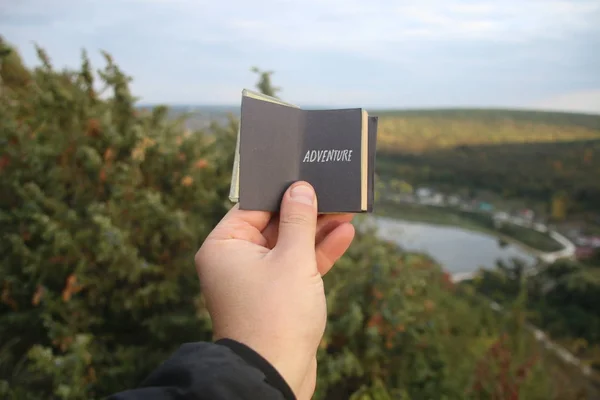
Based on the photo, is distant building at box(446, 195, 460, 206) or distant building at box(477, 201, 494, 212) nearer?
distant building at box(477, 201, 494, 212)

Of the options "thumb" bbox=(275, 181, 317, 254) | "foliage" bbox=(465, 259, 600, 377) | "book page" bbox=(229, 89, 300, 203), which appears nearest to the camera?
"thumb" bbox=(275, 181, 317, 254)

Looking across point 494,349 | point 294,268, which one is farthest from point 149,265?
point 494,349

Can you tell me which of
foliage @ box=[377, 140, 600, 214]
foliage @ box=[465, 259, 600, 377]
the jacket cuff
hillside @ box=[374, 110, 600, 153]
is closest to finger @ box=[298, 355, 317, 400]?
the jacket cuff

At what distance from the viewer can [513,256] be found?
1110cm

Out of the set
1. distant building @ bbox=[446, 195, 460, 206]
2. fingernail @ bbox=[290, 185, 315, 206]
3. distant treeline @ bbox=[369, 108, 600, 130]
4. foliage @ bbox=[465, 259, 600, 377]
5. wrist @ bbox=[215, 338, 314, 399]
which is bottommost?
foliage @ bbox=[465, 259, 600, 377]

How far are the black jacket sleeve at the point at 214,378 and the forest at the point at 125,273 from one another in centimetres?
227

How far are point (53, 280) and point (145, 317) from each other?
0.76 meters

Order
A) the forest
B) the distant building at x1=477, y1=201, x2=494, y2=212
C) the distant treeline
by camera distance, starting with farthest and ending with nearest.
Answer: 1. the distant building at x1=477, y1=201, x2=494, y2=212
2. the distant treeline
3. the forest

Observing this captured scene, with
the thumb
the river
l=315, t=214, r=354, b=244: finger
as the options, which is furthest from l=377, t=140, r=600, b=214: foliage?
the thumb

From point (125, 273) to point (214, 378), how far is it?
8.49ft

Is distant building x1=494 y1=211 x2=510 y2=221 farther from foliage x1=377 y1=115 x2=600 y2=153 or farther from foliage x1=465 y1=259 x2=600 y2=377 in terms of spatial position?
foliage x1=377 y1=115 x2=600 y2=153

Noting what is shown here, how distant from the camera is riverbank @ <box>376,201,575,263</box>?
35.8 ft

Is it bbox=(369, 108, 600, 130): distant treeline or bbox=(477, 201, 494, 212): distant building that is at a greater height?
bbox=(369, 108, 600, 130): distant treeline

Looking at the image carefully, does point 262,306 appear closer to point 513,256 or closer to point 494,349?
point 494,349
